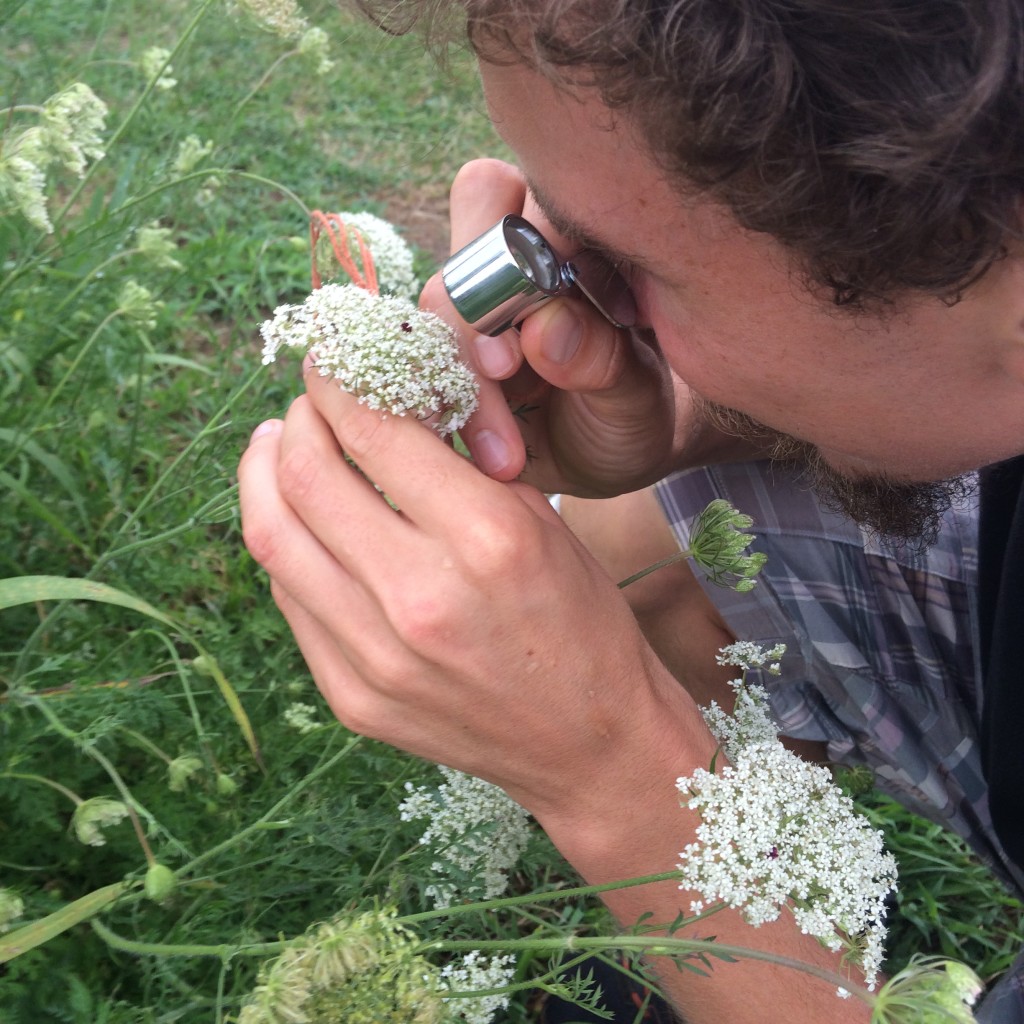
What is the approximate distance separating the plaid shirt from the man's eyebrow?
0.89m

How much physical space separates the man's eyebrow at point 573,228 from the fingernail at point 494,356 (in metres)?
0.28

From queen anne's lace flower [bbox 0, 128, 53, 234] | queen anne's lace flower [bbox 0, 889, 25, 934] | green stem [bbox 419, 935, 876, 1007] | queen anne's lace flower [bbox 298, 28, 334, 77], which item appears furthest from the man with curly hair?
queen anne's lace flower [bbox 298, 28, 334, 77]

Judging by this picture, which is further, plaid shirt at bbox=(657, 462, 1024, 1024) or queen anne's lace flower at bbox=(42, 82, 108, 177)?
plaid shirt at bbox=(657, 462, 1024, 1024)

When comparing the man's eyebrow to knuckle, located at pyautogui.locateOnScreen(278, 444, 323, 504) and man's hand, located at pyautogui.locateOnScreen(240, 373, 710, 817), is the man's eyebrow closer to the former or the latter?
man's hand, located at pyautogui.locateOnScreen(240, 373, 710, 817)

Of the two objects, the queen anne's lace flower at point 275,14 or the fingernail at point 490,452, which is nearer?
the fingernail at point 490,452

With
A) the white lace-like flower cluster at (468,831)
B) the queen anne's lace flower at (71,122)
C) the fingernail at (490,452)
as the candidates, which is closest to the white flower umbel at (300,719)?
the white lace-like flower cluster at (468,831)

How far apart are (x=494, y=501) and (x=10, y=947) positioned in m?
0.76

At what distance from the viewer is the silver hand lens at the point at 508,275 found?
4.53 ft

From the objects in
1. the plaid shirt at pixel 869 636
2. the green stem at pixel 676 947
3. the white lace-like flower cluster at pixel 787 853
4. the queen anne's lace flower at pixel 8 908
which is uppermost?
the queen anne's lace flower at pixel 8 908

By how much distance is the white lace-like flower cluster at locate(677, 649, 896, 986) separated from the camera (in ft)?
3.53

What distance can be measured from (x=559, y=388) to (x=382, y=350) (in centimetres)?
59

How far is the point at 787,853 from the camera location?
1.10m

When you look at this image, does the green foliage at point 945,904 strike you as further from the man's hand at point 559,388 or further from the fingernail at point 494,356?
the fingernail at point 494,356

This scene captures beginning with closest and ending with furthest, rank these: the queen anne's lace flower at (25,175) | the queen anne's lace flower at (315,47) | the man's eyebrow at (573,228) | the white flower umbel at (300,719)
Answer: the man's eyebrow at (573,228) → the queen anne's lace flower at (25,175) → the white flower umbel at (300,719) → the queen anne's lace flower at (315,47)
